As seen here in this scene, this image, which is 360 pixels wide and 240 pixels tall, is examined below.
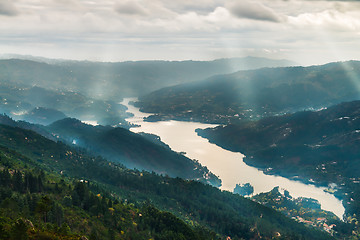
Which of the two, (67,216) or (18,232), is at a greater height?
(18,232)

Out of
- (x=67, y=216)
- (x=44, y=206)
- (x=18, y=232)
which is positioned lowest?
(x=67, y=216)

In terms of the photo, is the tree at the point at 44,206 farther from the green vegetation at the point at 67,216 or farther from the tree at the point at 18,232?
the tree at the point at 18,232

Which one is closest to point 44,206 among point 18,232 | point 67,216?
point 67,216

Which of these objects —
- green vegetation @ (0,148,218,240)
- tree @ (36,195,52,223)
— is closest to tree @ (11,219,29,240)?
green vegetation @ (0,148,218,240)

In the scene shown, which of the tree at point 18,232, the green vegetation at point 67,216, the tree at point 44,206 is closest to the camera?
the tree at point 18,232

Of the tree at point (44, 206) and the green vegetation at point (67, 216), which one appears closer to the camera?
the green vegetation at point (67, 216)

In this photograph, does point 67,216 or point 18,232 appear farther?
point 67,216

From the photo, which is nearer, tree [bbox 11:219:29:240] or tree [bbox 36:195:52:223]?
tree [bbox 11:219:29:240]

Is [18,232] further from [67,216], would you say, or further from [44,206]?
[67,216]

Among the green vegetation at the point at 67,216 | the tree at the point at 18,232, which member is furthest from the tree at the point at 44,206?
the tree at the point at 18,232

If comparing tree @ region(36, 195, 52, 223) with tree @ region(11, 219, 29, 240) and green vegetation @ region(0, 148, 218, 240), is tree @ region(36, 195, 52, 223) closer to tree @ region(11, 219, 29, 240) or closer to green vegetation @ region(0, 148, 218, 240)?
green vegetation @ region(0, 148, 218, 240)

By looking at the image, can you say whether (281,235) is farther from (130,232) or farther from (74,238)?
(74,238)

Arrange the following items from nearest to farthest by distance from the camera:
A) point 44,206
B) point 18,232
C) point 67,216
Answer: point 18,232 → point 44,206 → point 67,216
